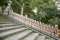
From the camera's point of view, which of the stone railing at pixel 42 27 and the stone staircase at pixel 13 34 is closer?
the stone staircase at pixel 13 34

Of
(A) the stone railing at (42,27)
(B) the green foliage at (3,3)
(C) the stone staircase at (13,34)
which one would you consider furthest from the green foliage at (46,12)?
(C) the stone staircase at (13,34)

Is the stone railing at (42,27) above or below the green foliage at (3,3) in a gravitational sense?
below

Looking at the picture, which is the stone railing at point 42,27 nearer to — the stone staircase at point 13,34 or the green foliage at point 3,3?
the stone staircase at point 13,34

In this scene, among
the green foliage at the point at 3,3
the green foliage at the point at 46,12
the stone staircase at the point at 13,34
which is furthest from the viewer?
the green foliage at the point at 46,12

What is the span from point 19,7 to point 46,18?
9.06ft

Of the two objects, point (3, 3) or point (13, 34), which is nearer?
point (13, 34)

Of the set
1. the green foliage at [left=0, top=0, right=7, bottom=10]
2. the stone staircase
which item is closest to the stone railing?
the stone staircase

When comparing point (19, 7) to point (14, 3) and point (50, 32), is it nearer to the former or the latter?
point (14, 3)

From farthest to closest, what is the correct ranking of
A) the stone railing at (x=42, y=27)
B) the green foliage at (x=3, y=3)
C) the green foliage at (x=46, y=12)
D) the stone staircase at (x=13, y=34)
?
the green foliage at (x=46, y=12), the green foliage at (x=3, y=3), the stone railing at (x=42, y=27), the stone staircase at (x=13, y=34)

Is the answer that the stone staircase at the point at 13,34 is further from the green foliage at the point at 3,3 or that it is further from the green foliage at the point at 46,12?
the green foliage at the point at 3,3

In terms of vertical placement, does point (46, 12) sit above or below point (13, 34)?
above

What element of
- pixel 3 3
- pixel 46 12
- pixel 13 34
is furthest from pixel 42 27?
pixel 13 34

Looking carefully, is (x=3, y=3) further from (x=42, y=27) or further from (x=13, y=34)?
(x=13, y=34)

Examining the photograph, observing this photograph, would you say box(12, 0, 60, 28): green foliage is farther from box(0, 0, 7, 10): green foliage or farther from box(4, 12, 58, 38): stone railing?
box(4, 12, 58, 38): stone railing
